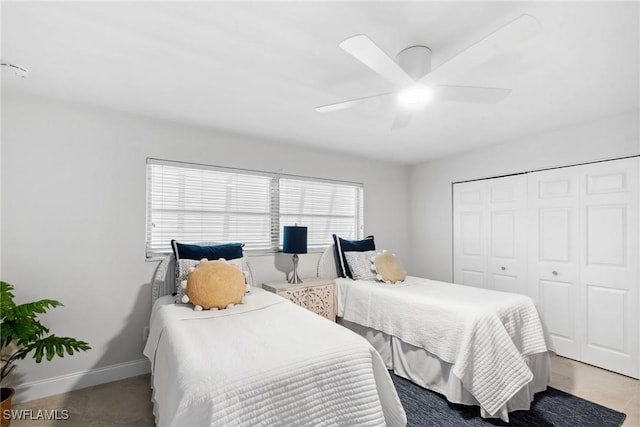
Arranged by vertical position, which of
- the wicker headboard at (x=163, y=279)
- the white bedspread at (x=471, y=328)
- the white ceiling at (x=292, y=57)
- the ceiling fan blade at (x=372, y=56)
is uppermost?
the white ceiling at (x=292, y=57)

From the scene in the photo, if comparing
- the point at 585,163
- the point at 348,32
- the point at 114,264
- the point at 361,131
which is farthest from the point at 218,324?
the point at 585,163

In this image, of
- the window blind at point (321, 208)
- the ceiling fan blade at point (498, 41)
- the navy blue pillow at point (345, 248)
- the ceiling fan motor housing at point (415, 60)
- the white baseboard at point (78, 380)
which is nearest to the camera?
the ceiling fan blade at point (498, 41)

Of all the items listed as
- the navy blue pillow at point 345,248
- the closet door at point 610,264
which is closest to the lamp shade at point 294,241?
the navy blue pillow at point 345,248

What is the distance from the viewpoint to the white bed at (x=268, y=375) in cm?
121

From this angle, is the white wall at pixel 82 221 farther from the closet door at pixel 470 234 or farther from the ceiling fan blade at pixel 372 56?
the closet door at pixel 470 234

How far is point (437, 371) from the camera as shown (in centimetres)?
242

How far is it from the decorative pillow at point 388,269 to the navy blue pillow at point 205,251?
1.47m

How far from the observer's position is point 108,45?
1730mm

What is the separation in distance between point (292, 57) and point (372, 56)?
0.64 m

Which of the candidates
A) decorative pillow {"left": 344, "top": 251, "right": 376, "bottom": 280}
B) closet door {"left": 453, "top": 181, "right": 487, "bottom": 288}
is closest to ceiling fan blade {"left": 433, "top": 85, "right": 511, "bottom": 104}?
decorative pillow {"left": 344, "top": 251, "right": 376, "bottom": 280}

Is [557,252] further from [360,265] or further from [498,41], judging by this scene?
[498,41]

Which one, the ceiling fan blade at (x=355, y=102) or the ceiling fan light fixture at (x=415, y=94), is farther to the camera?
the ceiling fan blade at (x=355, y=102)

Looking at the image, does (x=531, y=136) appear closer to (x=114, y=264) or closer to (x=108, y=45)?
(x=108, y=45)

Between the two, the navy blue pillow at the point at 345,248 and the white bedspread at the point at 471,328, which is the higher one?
the navy blue pillow at the point at 345,248
